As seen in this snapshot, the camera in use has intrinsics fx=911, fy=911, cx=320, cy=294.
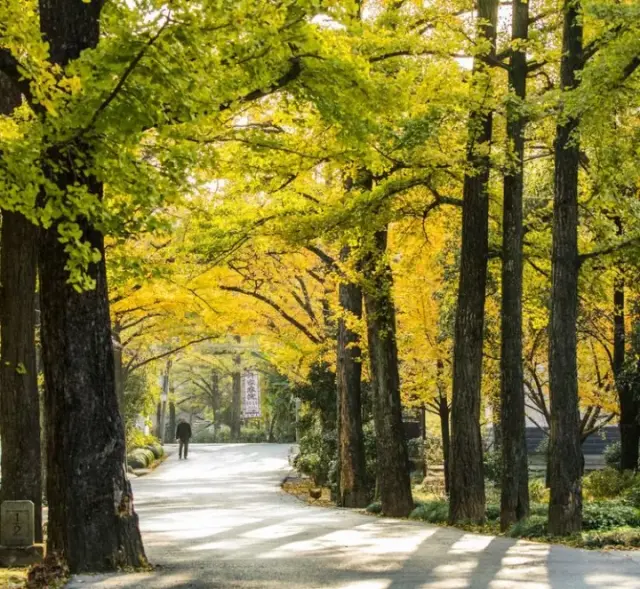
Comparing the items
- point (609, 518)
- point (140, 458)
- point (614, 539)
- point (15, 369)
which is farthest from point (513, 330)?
point (140, 458)

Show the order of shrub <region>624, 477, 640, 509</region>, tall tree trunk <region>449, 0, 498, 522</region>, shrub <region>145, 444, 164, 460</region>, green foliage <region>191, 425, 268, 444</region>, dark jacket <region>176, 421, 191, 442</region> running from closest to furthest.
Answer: shrub <region>624, 477, 640, 509</region> < tall tree trunk <region>449, 0, 498, 522</region> < shrub <region>145, 444, 164, 460</region> < dark jacket <region>176, 421, 191, 442</region> < green foliage <region>191, 425, 268, 444</region>

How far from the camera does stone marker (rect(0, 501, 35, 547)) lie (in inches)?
393

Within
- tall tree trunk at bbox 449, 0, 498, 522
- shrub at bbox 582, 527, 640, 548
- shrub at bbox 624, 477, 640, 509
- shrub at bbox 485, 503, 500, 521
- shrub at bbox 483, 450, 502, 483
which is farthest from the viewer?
shrub at bbox 483, 450, 502, 483

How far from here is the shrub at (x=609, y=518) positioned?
40.2 feet

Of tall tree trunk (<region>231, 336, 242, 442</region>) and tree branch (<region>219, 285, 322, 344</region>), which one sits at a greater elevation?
tree branch (<region>219, 285, 322, 344</region>)

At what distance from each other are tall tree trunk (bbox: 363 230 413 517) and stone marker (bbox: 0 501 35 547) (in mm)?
8729

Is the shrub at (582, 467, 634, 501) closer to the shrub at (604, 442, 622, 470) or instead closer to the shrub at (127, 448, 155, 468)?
the shrub at (604, 442, 622, 470)

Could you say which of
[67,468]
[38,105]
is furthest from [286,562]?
[38,105]

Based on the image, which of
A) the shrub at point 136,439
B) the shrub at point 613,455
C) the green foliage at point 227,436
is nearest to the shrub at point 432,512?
the shrub at point 613,455

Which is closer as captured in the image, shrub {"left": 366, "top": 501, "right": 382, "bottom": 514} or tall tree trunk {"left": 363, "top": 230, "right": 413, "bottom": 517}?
tall tree trunk {"left": 363, "top": 230, "right": 413, "bottom": 517}

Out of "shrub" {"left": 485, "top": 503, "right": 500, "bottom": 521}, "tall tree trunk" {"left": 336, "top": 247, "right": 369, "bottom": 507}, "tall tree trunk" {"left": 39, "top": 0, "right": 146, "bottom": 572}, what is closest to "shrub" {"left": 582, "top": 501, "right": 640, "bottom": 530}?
"shrub" {"left": 485, "top": 503, "right": 500, "bottom": 521}

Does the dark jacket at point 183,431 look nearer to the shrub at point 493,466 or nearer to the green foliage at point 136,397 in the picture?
the green foliage at point 136,397

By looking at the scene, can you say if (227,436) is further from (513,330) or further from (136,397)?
(513,330)

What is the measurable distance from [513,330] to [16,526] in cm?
833
